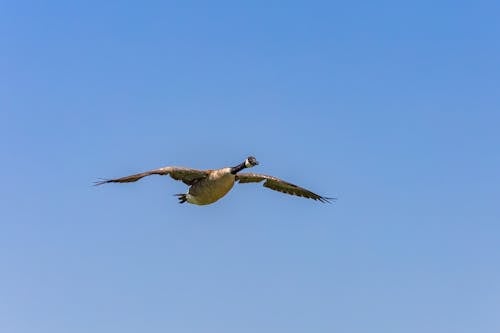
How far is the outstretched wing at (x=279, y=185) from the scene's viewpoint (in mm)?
37125

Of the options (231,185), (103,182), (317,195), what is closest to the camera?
(103,182)

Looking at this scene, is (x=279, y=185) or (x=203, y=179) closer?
(x=203, y=179)

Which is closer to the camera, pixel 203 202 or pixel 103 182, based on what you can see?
pixel 103 182

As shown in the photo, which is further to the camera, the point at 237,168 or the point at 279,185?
the point at 279,185

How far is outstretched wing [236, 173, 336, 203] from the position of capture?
37.1 m

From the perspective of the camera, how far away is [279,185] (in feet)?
A: 128

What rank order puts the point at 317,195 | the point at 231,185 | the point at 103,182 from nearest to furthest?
the point at 103,182
the point at 231,185
the point at 317,195

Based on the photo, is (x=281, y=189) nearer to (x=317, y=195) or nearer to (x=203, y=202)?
(x=317, y=195)

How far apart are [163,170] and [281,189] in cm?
731

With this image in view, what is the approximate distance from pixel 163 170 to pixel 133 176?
2051 millimetres

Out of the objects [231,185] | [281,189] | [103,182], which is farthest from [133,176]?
[281,189]

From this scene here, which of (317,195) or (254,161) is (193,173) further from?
(317,195)

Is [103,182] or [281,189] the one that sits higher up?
[281,189]

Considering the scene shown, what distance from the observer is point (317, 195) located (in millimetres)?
39281
